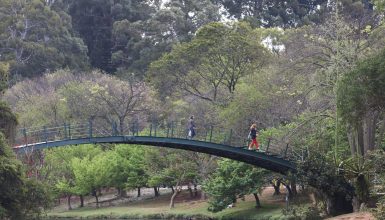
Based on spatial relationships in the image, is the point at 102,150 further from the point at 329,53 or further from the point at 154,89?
the point at 329,53

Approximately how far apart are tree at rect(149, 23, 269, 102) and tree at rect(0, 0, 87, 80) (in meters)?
19.0

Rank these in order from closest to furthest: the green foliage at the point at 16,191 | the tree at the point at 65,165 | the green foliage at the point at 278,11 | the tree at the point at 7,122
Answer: the green foliage at the point at 16,191, the tree at the point at 7,122, the tree at the point at 65,165, the green foliage at the point at 278,11

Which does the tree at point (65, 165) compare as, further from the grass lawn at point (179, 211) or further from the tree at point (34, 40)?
the tree at point (34, 40)

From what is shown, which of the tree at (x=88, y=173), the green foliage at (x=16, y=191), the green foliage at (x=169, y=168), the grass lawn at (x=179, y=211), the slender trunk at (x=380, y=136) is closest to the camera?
the green foliage at (x=16, y=191)

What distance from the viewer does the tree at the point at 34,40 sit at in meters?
65.7

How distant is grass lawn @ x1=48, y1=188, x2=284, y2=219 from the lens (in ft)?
113

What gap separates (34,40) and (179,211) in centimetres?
3483

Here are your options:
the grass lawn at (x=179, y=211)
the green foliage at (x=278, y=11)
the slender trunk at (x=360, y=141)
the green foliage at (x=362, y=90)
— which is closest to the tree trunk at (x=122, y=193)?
the grass lawn at (x=179, y=211)

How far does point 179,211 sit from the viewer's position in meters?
Result: 39.7

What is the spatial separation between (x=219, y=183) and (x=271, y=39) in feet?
86.4

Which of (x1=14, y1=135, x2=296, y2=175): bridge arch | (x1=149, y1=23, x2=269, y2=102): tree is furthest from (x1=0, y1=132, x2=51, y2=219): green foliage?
(x1=149, y1=23, x2=269, y2=102): tree

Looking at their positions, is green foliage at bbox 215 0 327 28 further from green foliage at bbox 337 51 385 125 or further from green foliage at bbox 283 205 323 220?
green foliage at bbox 337 51 385 125

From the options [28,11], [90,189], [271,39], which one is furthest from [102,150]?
[28,11]

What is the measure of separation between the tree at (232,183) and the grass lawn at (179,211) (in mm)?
1134
